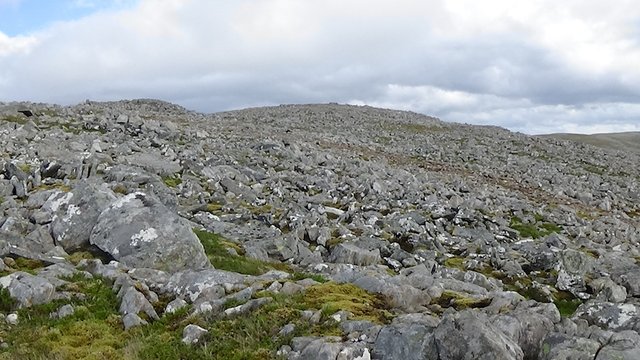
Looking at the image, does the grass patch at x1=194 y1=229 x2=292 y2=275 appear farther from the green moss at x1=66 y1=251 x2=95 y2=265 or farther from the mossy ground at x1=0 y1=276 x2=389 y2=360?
the mossy ground at x1=0 y1=276 x2=389 y2=360

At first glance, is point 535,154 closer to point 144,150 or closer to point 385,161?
point 385,161

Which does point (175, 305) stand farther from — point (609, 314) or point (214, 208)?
point (214, 208)

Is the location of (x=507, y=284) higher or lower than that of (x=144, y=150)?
lower

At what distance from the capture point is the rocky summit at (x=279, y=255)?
11.9m

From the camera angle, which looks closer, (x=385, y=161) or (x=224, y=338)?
(x=224, y=338)

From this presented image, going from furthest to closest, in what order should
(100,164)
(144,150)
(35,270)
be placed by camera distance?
1. (144,150)
2. (100,164)
3. (35,270)

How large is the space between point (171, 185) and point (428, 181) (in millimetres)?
24026

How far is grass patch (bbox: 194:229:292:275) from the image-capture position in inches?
799

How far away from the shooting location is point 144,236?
A: 61.7 ft

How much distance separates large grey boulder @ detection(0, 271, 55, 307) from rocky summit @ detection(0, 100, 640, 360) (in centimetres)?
5

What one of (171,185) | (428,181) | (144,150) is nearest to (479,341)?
(171,185)

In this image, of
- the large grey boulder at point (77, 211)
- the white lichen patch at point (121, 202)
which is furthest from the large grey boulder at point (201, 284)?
the large grey boulder at point (77, 211)

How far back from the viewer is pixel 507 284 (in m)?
23.9

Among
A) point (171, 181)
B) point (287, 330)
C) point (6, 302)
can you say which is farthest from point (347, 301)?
point (171, 181)
